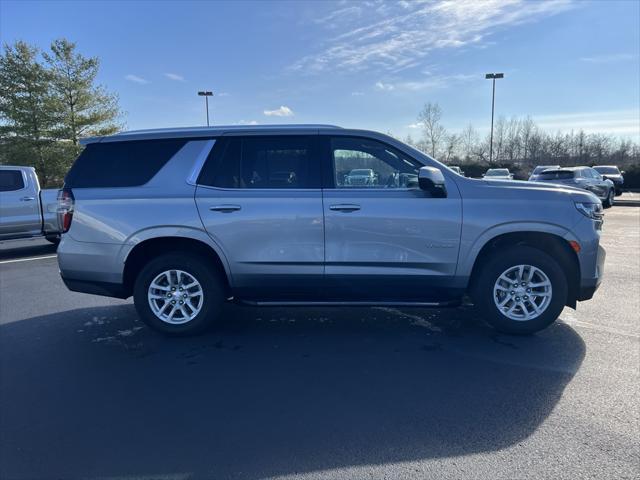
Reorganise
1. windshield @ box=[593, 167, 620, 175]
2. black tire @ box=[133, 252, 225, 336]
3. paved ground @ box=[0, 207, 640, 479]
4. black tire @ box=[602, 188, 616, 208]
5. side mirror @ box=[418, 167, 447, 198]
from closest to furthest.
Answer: paved ground @ box=[0, 207, 640, 479] → side mirror @ box=[418, 167, 447, 198] → black tire @ box=[133, 252, 225, 336] → black tire @ box=[602, 188, 616, 208] → windshield @ box=[593, 167, 620, 175]

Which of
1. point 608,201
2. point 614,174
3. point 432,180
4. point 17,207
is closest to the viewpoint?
point 432,180

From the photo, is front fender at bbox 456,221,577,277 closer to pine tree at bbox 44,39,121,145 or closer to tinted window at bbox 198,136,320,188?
tinted window at bbox 198,136,320,188

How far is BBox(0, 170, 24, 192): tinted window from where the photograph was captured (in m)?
10.0

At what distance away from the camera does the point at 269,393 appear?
11.3 ft

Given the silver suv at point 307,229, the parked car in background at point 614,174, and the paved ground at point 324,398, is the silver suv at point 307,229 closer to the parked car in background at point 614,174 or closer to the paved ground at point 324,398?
the paved ground at point 324,398

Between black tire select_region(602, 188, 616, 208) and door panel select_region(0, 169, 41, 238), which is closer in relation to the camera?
door panel select_region(0, 169, 41, 238)

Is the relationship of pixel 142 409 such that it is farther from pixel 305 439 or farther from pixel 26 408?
pixel 305 439

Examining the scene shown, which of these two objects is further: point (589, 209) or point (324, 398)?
point (589, 209)

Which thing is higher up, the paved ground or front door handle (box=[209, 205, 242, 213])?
front door handle (box=[209, 205, 242, 213])

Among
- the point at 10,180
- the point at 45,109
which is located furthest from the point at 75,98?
Answer: the point at 10,180

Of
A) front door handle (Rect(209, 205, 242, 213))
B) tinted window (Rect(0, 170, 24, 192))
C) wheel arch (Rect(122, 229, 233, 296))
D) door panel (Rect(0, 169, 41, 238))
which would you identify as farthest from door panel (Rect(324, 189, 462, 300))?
tinted window (Rect(0, 170, 24, 192))

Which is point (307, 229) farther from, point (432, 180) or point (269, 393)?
point (269, 393)

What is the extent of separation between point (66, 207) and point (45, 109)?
2748 centimetres

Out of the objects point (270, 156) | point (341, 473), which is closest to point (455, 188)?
point (270, 156)
